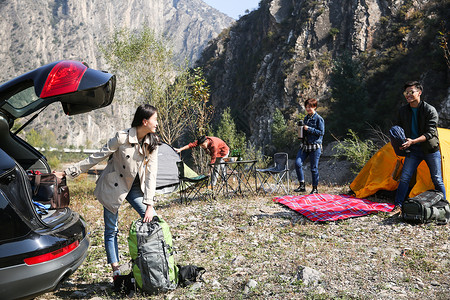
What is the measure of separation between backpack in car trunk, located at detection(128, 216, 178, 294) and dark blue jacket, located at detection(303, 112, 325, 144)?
13.4ft

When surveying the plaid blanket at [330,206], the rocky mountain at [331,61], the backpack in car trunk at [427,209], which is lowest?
the plaid blanket at [330,206]

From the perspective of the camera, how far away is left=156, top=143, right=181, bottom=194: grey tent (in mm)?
9094

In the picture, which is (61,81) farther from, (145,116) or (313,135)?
(313,135)

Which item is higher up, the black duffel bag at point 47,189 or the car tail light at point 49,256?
the black duffel bag at point 47,189

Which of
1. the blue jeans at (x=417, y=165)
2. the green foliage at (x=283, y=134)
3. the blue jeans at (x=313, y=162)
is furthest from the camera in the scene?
the green foliage at (x=283, y=134)

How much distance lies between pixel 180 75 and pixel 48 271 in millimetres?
12717

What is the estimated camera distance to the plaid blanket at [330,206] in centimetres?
493

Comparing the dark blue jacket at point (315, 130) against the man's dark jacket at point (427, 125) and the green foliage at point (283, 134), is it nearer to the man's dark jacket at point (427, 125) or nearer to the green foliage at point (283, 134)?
the man's dark jacket at point (427, 125)

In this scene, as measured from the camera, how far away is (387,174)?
19.7 ft

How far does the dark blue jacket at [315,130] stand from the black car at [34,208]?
400cm

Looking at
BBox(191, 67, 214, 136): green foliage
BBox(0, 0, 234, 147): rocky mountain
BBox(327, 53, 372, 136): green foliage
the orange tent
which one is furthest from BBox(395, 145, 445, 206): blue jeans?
BBox(0, 0, 234, 147): rocky mountain

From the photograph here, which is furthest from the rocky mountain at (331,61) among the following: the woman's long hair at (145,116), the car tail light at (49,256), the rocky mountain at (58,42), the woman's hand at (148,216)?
the rocky mountain at (58,42)

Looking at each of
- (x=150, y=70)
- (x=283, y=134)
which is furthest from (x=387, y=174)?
(x=283, y=134)

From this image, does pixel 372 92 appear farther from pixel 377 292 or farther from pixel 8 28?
pixel 8 28
